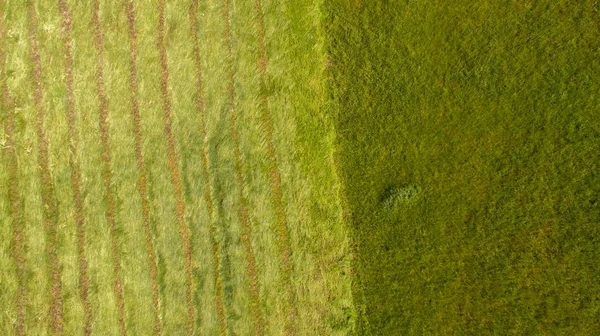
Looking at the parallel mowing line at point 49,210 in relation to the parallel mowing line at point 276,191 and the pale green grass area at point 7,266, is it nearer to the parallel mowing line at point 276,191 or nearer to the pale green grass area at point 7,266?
the pale green grass area at point 7,266

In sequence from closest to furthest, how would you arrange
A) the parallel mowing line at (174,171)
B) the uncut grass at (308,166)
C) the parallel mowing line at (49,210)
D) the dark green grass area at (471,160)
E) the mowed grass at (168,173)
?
the dark green grass area at (471,160) → the uncut grass at (308,166) → the mowed grass at (168,173) → the parallel mowing line at (174,171) → the parallel mowing line at (49,210)

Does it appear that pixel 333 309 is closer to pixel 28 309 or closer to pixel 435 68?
pixel 435 68

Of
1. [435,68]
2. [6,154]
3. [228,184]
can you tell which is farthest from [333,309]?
[6,154]

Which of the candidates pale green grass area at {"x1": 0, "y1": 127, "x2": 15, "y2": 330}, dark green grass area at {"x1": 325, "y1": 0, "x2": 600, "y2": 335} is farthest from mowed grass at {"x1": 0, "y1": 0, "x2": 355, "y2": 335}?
dark green grass area at {"x1": 325, "y1": 0, "x2": 600, "y2": 335}

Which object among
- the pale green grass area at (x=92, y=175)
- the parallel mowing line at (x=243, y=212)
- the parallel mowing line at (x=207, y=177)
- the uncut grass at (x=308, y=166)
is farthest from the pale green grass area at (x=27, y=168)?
the uncut grass at (x=308, y=166)

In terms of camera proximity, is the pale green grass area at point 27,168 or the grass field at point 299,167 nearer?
the grass field at point 299,167

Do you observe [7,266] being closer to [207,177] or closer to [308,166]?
[207,177]
